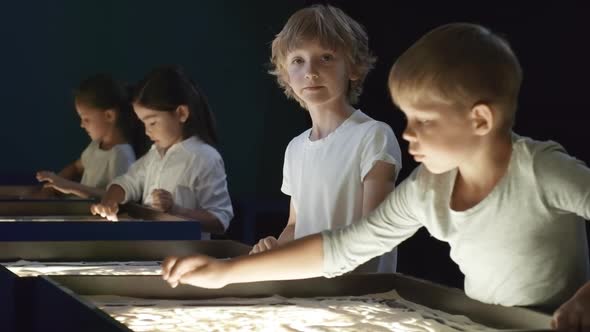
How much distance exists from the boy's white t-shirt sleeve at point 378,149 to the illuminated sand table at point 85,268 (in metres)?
0.48

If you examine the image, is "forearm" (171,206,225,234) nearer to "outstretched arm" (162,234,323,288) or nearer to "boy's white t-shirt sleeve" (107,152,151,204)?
"boy's white t-shirt sleeve" (107,152,151,204)

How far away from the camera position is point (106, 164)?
4562mm

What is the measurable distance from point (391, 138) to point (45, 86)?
4.24m

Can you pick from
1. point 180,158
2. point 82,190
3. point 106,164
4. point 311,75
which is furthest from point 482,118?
point 106,164

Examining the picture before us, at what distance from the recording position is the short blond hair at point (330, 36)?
89.7 inches

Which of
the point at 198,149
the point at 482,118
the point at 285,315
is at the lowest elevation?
the point at 285,315

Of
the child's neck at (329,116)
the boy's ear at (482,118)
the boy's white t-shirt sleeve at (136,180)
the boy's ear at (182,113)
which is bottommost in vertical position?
the boy's ear at (482,118)

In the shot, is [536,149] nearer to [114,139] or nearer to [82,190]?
[82,190]

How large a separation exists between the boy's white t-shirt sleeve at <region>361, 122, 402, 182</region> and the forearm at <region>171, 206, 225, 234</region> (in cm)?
116

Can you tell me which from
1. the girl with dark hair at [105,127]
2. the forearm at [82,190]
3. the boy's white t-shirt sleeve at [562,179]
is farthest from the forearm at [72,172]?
the boy's white t-shirt sleeve at [562,179]

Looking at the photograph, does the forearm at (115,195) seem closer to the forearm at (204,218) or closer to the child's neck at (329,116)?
the forearm at (204,218)

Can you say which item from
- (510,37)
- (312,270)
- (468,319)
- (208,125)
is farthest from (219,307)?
(510,37)

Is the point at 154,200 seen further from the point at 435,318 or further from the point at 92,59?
the point at 92,59

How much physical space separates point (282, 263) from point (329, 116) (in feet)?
2.65
